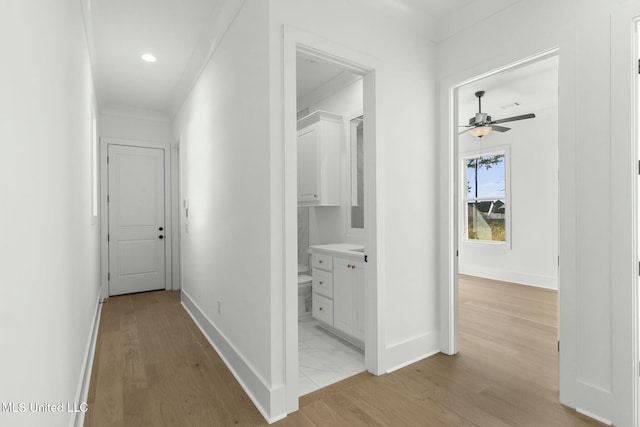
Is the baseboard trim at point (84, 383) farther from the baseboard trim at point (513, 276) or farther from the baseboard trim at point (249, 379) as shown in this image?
the baseboard trim at point (513, 276)

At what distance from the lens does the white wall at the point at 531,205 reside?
16.6 feet

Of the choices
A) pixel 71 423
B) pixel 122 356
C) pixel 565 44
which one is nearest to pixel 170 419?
pixel 71 423

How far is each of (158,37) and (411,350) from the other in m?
3.50

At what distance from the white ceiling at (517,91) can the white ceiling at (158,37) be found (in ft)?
5.84

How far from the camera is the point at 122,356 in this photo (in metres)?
2.78

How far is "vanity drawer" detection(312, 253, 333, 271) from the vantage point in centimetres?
310

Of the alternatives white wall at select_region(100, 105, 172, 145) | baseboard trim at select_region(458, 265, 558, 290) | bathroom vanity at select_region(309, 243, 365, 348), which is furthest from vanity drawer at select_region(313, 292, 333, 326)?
baseboard trim at select_region(458, 265, 558, 290)

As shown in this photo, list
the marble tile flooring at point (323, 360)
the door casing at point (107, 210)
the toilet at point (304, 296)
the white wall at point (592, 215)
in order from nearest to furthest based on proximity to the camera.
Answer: the white wall at point (592, 215) < the marble tile flooring at point (323, 360) < the toilet at point (304, 296) < the door casing at point (107, 210)

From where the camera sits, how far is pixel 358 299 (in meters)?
2.78

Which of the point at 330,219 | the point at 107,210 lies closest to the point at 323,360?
the point at 330,219

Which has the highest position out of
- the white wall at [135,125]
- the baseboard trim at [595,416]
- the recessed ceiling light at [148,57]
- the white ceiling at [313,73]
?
the recessed ceiling light at [148,57]

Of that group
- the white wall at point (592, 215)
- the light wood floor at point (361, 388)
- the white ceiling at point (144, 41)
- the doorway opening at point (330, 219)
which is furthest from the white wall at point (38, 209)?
the white wall at point (592, 215)

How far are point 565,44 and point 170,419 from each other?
3.27 m

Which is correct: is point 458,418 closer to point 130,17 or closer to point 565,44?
point 565,44
